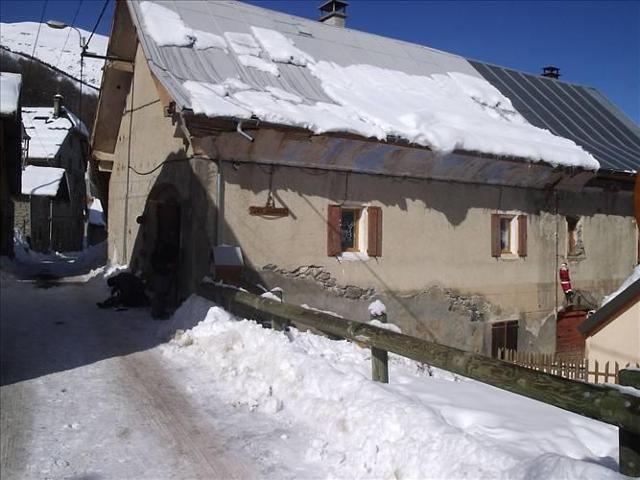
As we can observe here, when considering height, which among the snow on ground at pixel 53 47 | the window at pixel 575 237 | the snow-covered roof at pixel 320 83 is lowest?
the window at pixel 575 237

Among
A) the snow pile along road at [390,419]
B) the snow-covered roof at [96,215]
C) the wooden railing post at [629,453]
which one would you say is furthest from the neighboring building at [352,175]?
the snow-covered roof at [96,215]

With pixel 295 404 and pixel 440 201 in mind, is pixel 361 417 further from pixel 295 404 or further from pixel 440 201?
pixel 440 201

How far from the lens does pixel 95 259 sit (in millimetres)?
23906

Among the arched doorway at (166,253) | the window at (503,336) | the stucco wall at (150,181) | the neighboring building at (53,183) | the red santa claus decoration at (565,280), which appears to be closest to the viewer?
the stucco wall at (150,181)

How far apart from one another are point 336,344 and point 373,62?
9664mm

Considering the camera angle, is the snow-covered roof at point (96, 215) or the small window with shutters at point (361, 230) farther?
the snow-covered roof at point (96, 215)

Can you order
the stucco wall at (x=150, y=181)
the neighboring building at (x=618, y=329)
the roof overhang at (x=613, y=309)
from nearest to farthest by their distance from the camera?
1. the roof overhang at (x=613, y=309)
2. the neighboring building at (x=618, y=329)
3. the stucco wall at (x=150, y=181)

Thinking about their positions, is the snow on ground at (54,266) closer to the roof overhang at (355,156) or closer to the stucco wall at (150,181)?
the stucco wall at (150,181)

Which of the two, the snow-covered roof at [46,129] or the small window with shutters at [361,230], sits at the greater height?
the snow-covered roof at [46,129]

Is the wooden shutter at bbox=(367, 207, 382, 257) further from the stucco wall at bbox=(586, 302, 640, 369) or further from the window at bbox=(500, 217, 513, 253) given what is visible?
the stucco wall at bbox=(586, 302, 640, 369)

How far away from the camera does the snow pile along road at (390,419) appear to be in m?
3.58

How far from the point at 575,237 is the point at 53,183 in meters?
26.7

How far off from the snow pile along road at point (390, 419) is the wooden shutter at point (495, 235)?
285 inches

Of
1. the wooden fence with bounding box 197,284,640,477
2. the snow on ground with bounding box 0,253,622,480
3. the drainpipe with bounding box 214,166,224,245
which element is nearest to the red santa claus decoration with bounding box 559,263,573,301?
the snow on ground with bounding box 0,253,622,480
